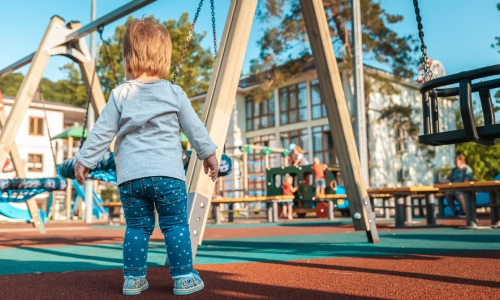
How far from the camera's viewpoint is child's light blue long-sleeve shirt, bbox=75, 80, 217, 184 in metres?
2.68

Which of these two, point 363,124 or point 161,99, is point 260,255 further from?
point 363,124

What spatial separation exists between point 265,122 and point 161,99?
104 ft

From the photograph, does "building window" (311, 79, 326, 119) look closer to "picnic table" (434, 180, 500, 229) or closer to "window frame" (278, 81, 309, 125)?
"window frame" (278, 81, 309, 125)

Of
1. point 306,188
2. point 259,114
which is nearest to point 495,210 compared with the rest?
point 306,188

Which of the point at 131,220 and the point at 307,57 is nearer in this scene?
the point at 131,220

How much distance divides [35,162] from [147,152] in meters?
31.8

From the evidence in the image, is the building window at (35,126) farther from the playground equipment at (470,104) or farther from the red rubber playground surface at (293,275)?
the playground equipment at (470,104)

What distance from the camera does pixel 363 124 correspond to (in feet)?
46.2

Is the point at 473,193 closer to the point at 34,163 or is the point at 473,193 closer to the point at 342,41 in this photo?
the point at 342,41

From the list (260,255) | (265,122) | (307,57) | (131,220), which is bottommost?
(260,255)

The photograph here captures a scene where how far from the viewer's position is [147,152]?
2.67m

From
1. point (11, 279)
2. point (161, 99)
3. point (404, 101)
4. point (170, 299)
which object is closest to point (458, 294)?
point (170, 299)

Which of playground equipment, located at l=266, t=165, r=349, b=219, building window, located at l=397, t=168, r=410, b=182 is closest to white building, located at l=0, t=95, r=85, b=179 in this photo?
playground equipment, located at l=266, t=165, r=349, b=219

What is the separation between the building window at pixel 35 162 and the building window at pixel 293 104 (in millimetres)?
15565
